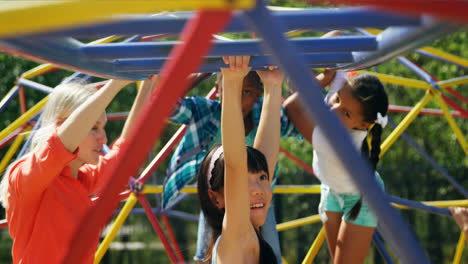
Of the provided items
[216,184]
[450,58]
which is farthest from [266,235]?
[450,58]

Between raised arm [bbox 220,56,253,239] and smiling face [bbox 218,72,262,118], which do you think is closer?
raised arm [bbox 220,56,253,239]

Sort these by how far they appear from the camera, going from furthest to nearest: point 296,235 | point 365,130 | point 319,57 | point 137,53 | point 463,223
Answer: point 296,235, point 365,130, point 463,223, point 319,57, point 137,53

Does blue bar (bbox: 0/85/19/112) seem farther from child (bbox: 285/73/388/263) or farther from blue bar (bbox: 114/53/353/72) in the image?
blue bar (bbox: 114/53/353/72)

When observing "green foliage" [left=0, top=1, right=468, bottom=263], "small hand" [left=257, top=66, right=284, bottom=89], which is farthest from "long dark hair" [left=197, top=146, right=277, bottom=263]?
"green foliage" [left=0, top=1, right=468, bottom=263]

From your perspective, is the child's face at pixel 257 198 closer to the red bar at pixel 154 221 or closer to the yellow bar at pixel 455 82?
the red bar at pixel 154 221

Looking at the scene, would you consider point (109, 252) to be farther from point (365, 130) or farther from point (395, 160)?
point (365, 130)

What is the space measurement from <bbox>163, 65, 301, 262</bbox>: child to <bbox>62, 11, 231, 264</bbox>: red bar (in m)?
1.82

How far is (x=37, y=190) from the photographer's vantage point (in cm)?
223

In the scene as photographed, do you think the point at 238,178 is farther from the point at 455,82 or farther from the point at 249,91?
the point at 455,82

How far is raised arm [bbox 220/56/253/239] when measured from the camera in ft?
5.58

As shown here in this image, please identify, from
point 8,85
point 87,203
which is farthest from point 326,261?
point 87,203

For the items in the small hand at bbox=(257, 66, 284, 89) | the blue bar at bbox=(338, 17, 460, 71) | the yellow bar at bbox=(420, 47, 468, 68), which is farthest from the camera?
the yellow bar at bbox=(420, 47, 468, 68)

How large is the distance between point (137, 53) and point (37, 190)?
87 cm

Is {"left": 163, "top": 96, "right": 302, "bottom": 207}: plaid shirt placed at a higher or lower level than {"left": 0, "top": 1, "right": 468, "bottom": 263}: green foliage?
higher
